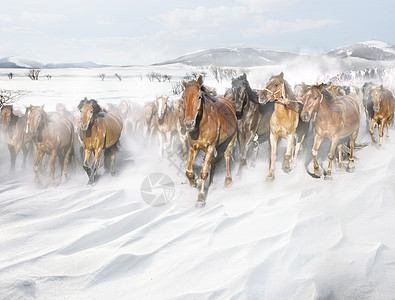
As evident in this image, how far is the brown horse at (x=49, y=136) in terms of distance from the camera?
6.92 meters

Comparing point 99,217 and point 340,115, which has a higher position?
point 340,115

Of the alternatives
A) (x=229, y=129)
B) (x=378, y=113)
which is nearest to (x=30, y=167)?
(x=229, y=129)

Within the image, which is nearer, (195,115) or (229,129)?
(195,115)

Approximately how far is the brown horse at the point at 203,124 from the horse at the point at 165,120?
12.2 ft

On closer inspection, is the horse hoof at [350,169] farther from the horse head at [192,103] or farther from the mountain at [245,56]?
the mountain at [245,56]

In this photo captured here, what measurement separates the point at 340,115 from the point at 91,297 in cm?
577

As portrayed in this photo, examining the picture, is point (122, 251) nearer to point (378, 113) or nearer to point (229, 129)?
point (229, 129)

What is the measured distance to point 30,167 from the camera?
28.6ft

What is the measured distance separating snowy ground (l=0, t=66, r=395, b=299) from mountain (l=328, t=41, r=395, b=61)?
8743 centimetres

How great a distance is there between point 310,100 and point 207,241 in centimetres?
360

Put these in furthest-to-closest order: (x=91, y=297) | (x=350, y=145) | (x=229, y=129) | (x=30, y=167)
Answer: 1. (x=30, y=167)
2. (x=350, y=145)
3. (x=229, y=129)
4. (x=91, y=297)

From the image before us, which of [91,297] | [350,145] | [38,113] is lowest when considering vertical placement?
[91,297]

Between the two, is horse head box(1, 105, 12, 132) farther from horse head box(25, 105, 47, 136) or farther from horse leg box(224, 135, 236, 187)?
horse leg box(224, 135, 236, 187)

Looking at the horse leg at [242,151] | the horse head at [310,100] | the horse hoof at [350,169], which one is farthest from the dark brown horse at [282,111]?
the horse hoof at [350,169]
